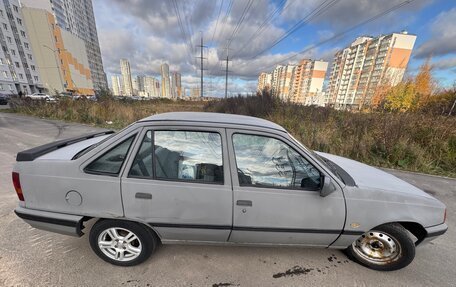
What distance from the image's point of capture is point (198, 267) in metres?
2.13

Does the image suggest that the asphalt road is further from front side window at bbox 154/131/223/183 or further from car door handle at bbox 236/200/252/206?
front side window at bbox 154/131/223/183

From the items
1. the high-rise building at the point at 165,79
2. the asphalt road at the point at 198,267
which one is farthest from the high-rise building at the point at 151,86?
the asphalt road at the point at 198,267

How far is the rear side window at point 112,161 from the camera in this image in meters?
1.95

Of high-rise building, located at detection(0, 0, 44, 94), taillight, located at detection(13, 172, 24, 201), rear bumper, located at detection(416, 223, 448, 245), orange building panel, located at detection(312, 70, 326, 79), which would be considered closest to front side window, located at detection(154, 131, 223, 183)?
taillight, located at detection(13, 172, 24, 201)

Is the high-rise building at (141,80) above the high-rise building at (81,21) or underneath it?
underneath

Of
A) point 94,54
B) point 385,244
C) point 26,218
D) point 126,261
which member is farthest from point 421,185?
A: point 94,54

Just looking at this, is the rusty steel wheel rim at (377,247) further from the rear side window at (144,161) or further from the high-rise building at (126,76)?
the high-rise building at (126,76)

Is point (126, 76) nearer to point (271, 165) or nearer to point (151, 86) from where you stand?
point (151, 86)

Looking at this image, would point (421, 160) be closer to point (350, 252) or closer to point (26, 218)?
point (350, 252)

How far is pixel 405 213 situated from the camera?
2.03m

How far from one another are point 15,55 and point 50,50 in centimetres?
1025

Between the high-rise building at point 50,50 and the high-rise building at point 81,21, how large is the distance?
8.95 metres

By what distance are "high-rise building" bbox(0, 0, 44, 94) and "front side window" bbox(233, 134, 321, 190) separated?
59924 millimetres

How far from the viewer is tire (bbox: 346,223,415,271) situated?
83.2 inches
